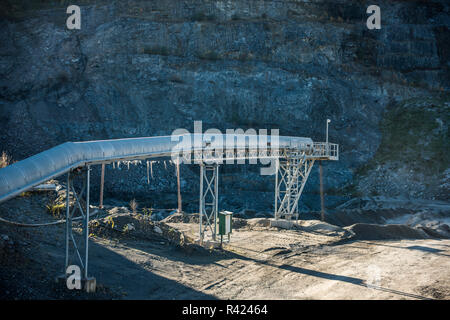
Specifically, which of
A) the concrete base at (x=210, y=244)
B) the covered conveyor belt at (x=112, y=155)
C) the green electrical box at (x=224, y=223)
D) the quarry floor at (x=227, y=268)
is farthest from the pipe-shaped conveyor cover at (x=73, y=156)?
the concrete base at (x=210, y=244)

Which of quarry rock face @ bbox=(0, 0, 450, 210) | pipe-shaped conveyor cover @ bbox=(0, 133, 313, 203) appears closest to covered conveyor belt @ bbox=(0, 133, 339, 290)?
pipe-shaped conveyor cover @ bbox=(0, 133, 313, 203)

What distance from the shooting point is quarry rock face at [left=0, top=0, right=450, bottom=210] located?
128ft

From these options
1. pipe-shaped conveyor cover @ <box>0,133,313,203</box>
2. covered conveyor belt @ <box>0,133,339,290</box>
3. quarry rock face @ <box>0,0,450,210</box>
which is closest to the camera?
pipe-shaped conveyor cover @ <box>0,133,313,203</box>

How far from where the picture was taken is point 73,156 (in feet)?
38.9

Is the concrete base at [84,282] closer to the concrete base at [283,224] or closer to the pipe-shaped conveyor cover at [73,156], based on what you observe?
the pipe-shaped conveyor cover at [73,156]

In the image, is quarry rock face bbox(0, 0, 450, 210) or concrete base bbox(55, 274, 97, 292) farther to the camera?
quarry rock face bbox(0, 0, 450, 210)

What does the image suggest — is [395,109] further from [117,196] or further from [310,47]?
[117,196]

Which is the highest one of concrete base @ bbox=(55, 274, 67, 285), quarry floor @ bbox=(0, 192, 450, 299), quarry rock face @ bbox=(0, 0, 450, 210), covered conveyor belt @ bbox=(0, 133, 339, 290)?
quarry rock face @ bbox=(0, 0, 450, 210)

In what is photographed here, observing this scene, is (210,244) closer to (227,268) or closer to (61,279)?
(227,268)

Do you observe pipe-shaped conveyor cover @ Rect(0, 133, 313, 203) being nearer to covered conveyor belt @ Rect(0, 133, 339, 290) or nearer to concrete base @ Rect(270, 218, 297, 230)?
covered conveyor belt @ Rect(0, 133, 339, 290)

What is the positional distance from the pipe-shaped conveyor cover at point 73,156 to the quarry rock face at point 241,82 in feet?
66.0

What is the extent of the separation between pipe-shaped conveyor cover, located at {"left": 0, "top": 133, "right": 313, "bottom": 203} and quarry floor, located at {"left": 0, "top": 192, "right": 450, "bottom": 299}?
9.04 ft

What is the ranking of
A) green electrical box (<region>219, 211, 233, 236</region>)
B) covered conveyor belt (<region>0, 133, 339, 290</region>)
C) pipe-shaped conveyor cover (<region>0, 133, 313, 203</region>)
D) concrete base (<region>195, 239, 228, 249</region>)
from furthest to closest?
green electrical box (<region>219, 211, 233, 236</region>) → concrete base (<region>195, 239, 228, 249</region>) → covered conveyor belt (<region>0, 133, 339, 290</region>) → pipe-shaped conveyor cover (<region>0, 133, 313, 203</region>)
